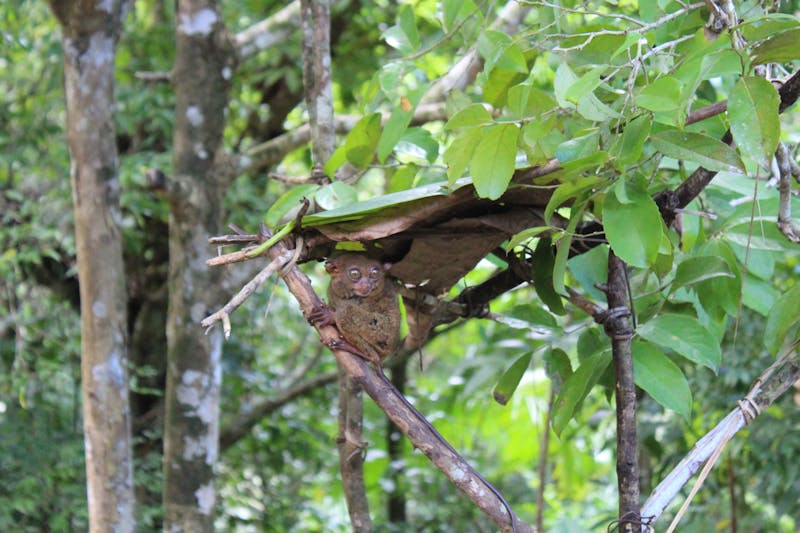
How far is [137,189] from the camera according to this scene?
235cm

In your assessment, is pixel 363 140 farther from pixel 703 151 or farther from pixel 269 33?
pixel 269 33

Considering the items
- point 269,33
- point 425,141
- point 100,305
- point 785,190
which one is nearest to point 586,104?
point 785,190

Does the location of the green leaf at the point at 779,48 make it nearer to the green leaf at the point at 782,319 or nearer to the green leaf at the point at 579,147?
the green leaf at the point at 579,147

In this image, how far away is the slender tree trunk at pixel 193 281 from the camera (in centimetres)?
153

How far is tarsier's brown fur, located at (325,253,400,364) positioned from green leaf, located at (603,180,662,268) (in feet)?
0.71

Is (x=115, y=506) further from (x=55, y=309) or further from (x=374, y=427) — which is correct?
(x=374, y=427)

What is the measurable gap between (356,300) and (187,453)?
2.87ft

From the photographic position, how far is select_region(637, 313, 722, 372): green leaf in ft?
2.53

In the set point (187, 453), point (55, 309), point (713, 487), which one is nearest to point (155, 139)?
point (55, 309)

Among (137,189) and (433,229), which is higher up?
(137,189)

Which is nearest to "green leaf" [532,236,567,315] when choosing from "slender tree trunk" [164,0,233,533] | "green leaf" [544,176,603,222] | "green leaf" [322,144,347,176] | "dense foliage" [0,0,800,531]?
"dense foliage" [0,0,800,531]

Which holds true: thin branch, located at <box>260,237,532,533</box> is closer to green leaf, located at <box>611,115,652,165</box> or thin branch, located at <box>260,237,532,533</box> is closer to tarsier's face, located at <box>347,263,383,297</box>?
tarsier's face, located at <box>347,263,383,297</box>

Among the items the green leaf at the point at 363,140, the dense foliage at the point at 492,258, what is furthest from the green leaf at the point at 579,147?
the green leaf at the point at 363,140

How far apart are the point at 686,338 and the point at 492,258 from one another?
10.0 inches
